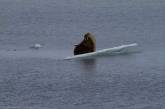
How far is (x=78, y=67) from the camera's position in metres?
52.2

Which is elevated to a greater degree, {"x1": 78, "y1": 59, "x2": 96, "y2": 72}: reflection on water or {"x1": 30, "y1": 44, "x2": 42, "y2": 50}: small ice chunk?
{"x1": 30, "y1": 44, "x2": 42, "y2": 50}: small ice chunk

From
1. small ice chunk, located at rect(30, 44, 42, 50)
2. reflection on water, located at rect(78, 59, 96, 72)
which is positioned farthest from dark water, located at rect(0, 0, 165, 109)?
small ice chunk, located at rect(30, 44, 42, 50)

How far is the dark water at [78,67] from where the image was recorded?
43781 mm

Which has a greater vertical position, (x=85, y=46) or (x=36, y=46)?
(x=85, y=46)

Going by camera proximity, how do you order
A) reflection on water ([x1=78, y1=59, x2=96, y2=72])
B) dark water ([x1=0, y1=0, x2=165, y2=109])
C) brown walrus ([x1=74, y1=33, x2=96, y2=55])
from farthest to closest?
brown walrus ([x1=74, y1=33, x2=96, y2=55])
reflection on water ([x1=78, y1=59, x2=96, y2=72])
dark water ([x1=0, y1=0, x2=165, y2=109])

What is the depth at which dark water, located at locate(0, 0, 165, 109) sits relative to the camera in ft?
144

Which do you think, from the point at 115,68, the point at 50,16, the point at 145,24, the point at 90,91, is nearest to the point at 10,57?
the point at 115,68

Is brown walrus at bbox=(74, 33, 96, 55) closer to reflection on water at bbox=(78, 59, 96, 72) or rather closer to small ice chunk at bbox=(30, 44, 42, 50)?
reflection on water at bbox=(78, 59, 96, 72)

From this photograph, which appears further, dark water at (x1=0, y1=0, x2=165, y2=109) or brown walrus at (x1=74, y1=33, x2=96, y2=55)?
brown walrus at (x1=74, y1=33, x2=96, y2=55)

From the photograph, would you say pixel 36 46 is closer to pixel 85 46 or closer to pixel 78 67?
pixel 85 46

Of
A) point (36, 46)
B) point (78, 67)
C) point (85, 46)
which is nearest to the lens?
point (78, 67)

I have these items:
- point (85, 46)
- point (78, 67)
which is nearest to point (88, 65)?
point (78, 67)

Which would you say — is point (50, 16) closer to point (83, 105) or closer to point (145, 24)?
point (145, 24)

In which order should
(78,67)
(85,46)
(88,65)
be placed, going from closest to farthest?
(78,67), (88,65), (85,46)
